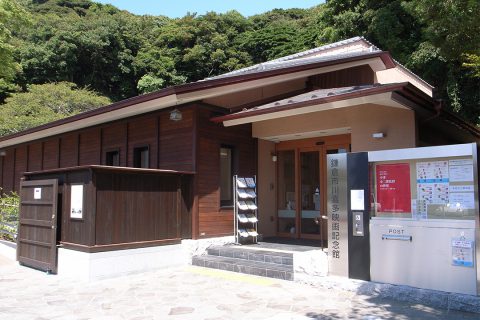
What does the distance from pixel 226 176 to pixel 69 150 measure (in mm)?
6662

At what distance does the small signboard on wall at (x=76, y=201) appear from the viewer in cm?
761

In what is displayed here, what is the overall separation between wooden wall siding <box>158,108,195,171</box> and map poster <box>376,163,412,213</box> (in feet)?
13.8

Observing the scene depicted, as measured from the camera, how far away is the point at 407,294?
18.7 ft

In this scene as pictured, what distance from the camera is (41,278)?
7.68 meters

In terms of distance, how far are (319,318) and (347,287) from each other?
135 centimetres

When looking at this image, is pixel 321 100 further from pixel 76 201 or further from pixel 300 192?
pixel 76 201

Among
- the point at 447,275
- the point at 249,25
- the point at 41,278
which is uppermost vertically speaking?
the point at 249,25

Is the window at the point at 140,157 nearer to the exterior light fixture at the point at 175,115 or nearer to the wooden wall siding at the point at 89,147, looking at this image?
the wooden wall siding at the point at 89,147

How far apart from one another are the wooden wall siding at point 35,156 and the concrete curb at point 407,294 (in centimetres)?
1235

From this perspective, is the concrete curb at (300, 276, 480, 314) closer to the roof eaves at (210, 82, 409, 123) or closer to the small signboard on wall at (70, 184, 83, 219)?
the roof eaves at (210, 82, 409, 123)

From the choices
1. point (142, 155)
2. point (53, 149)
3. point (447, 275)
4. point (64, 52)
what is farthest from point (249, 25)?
point (447, 275)

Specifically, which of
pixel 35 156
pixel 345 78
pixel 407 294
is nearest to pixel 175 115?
pixel 345 78

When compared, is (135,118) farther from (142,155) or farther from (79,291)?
(79,291)

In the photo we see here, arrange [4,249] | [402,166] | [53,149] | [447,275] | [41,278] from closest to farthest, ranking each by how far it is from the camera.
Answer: [447,275] < [402,166] < [41,278] < [4,249] < [53,149]
